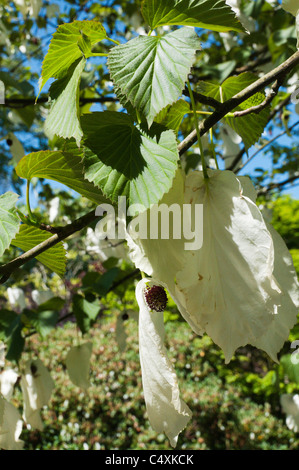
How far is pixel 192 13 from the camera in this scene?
15.7 inches

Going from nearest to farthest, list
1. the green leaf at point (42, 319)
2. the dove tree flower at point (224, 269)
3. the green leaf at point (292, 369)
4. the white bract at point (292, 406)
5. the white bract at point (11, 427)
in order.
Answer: the dove tree flower at point (224, 269) → the green leaf at point (292, 369) → the white bract at point (11, 427) → the green leaf at point (42, 319) → the white bract at point (292, 406)

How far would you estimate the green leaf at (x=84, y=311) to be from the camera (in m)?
1.22

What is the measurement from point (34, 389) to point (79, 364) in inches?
7.3

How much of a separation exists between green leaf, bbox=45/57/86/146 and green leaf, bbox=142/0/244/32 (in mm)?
84

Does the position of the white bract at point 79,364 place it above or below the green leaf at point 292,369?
below

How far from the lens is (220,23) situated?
1.34 feet

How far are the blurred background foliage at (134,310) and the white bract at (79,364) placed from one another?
17cm

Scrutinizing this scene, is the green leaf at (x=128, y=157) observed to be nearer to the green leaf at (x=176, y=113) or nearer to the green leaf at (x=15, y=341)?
the green leaf at (x=176, y=113)

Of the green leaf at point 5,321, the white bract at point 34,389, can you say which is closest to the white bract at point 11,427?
the white bract at point 34,389

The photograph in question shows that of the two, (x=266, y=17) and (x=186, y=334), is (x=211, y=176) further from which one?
(x=186, y=334)

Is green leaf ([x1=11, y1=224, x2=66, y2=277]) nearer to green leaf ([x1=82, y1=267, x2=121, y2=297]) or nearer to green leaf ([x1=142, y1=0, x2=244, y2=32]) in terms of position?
green leaf ([x1=142, y1=0, x2=244, y2=32])

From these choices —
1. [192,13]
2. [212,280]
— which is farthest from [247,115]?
[212,280]

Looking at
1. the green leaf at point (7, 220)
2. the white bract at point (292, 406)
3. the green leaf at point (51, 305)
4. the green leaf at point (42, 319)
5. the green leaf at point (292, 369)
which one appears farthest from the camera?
the white bract at point (292, 406)

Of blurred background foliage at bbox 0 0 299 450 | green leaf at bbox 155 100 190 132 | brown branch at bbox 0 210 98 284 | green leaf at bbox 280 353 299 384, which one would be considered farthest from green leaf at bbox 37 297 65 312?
green leaf at bbox 155 100 190 132
